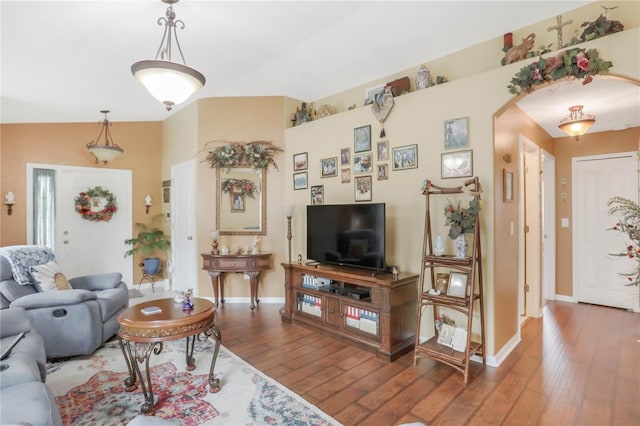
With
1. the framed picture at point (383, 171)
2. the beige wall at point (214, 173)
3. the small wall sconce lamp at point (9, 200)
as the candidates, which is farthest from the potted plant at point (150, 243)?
the framed picture at point (383, 171)

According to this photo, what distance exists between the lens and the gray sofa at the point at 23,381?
4.54ft

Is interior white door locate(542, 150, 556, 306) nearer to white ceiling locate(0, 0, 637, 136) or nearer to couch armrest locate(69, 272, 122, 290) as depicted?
white ceiling locate(0, 0, 637, 136)

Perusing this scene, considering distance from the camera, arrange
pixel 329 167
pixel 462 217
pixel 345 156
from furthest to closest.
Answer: pixel 329 167, pixel 345 156, pixel 462 217

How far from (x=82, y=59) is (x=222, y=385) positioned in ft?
11.0

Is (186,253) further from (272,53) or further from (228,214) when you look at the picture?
(272,53)

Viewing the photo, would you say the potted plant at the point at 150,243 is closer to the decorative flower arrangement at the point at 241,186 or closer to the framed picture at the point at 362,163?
the decorative flower arrangement at the point at 241,186

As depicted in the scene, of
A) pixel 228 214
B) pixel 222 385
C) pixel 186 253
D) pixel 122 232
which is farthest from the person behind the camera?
pixel 122 232

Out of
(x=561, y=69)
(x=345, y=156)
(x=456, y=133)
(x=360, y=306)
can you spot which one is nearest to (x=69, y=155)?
(x=345, y=156)

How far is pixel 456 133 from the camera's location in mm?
3074

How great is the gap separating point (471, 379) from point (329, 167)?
108 inches

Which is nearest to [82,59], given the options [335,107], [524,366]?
[335,107]

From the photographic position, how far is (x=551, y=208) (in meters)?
5.14

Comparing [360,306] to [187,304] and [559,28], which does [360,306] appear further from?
[559,28]

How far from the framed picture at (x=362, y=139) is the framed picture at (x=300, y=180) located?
0.96 metres
